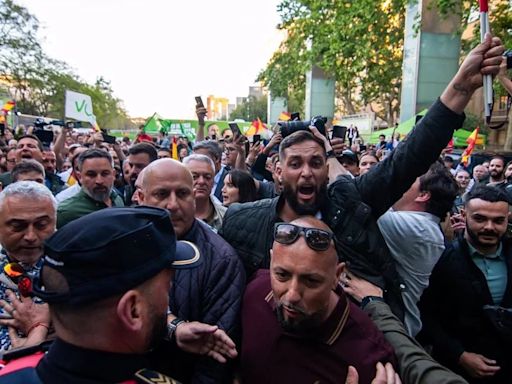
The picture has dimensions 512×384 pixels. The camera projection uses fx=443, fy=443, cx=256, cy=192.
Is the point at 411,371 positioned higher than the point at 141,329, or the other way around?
the point at 141,329

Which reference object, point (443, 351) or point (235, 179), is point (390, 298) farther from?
point (235, 179)

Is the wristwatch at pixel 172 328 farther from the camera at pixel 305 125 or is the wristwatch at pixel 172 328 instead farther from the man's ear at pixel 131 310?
the camera at pixel 305 125

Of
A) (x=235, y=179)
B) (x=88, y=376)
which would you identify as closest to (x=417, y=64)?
(x=235, y=179)

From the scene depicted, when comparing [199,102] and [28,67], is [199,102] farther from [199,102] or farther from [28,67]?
[28,67]

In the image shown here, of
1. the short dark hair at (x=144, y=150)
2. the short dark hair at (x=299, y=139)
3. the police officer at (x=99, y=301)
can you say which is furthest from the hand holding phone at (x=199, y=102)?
the police officer at (x=99, y=301)

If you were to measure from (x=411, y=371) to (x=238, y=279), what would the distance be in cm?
82

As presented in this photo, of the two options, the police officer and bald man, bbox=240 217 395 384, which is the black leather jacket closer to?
bald man, bbox=240 217 395 384

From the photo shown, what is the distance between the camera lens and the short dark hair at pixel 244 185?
4473mm

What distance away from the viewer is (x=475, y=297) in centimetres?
271

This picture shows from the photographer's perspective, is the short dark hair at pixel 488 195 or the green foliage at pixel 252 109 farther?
the green foliage at pixel 252 109

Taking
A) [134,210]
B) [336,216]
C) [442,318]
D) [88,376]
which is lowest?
[442,318]

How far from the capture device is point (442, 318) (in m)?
2.90

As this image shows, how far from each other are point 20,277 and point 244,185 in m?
2.66

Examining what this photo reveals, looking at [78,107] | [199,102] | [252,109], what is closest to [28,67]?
[78,107]
